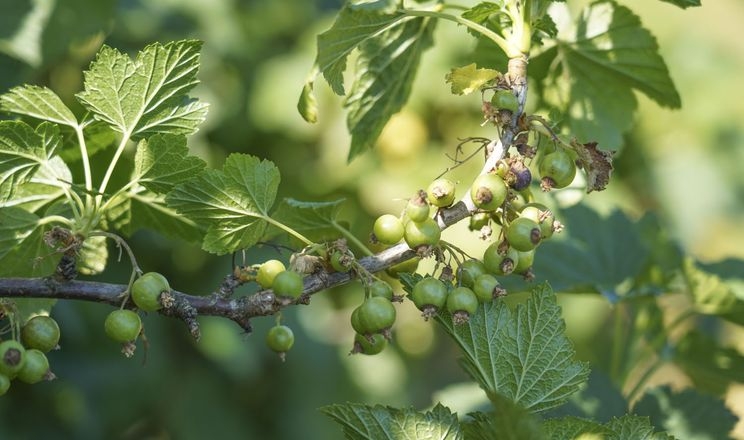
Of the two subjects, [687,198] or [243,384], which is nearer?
[243,384]

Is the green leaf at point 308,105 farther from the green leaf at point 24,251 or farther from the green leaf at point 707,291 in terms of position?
the green leaf at point 707,291

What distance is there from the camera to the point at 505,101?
105cm

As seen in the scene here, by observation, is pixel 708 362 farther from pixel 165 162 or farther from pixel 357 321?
pixel 165 162

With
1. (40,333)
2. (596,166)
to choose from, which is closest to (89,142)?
(40,333)

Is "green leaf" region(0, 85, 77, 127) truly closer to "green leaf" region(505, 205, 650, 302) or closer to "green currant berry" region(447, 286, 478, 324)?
"green currant berry" region(447, 286, 478, 324)

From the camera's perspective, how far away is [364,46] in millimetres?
1344

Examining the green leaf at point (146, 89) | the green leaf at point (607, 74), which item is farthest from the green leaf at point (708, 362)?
the green leaf at point (146, 89)

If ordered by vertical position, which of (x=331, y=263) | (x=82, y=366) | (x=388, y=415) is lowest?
(x=82, y=366)

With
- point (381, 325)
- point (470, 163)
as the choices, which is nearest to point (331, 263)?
point (381, 325)

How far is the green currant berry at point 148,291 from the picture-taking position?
99 centimetres

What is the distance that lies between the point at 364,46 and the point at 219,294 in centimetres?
47

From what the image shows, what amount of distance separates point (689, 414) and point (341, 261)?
88 cm

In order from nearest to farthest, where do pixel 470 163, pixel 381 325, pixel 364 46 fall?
pixel 381 325 → pixel 364 46 → pixel 470 163

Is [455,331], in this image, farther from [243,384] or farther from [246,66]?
[246,66]
